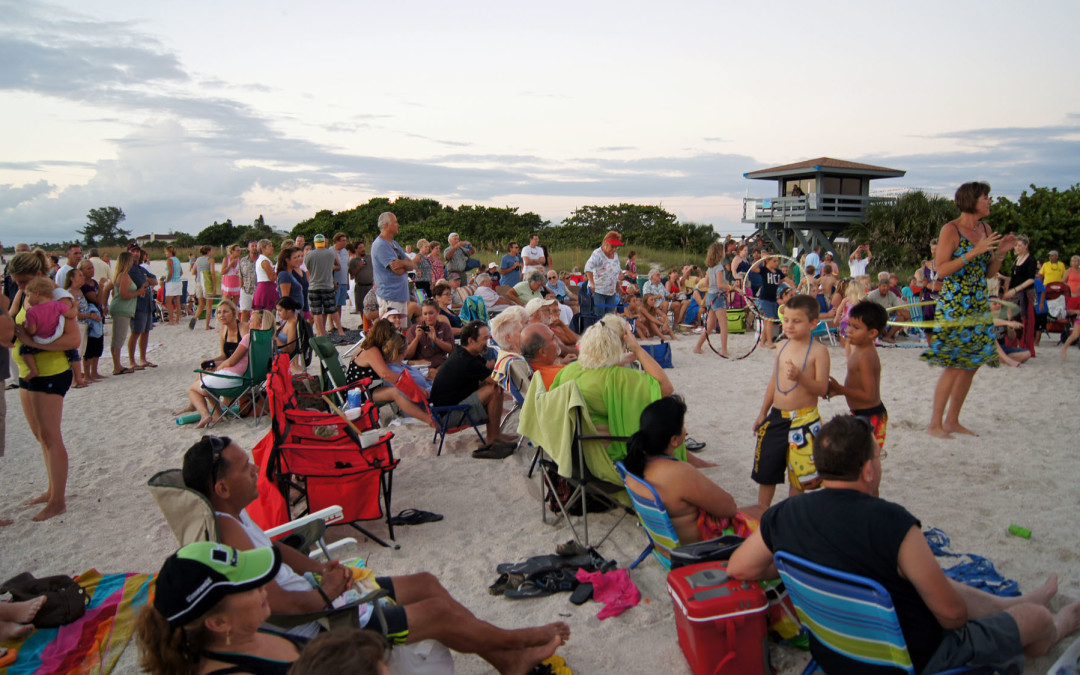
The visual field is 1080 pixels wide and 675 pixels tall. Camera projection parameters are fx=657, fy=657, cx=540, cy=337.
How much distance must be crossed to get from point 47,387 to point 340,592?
2.97 meters

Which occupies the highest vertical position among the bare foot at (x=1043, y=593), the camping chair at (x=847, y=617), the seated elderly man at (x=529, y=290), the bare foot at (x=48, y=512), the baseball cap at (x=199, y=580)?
the seated elderly man at (x=529, y=290)

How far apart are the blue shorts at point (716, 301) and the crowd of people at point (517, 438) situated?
19 mm

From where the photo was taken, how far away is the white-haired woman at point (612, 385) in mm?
3664

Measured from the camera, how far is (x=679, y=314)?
40.5 feet

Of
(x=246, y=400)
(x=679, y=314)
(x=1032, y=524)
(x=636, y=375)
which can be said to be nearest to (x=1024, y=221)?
(x=679, y=314)

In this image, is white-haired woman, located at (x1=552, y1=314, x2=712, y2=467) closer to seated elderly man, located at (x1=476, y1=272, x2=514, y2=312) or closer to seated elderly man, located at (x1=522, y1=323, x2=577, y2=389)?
seated elderly man, located at (x1=522, y1=323, x2=577, y2=389)

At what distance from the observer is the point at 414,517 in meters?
4.11

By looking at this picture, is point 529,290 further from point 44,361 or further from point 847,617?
point 847,617

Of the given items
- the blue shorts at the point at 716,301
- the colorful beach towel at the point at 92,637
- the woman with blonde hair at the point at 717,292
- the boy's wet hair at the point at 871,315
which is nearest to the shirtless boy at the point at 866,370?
the boy's wet hair at the point at 871,315

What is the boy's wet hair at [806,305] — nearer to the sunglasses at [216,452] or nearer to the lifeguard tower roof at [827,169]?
the sunglasses at [216,452]

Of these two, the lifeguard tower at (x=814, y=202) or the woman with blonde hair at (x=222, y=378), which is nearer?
the woman with blonde hair at (x=222, y=378)

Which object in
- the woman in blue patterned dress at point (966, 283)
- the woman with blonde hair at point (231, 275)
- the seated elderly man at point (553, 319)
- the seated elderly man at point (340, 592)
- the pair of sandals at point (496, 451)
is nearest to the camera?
the seated elderly man at point (340, 592)

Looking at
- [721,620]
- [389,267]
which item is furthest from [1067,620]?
[389,267]

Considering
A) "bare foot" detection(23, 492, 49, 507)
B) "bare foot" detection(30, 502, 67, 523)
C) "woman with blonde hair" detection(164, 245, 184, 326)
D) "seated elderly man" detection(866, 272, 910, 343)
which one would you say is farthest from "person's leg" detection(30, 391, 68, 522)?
"woman with blonde hair" detection(164, 245, 184, 326)
